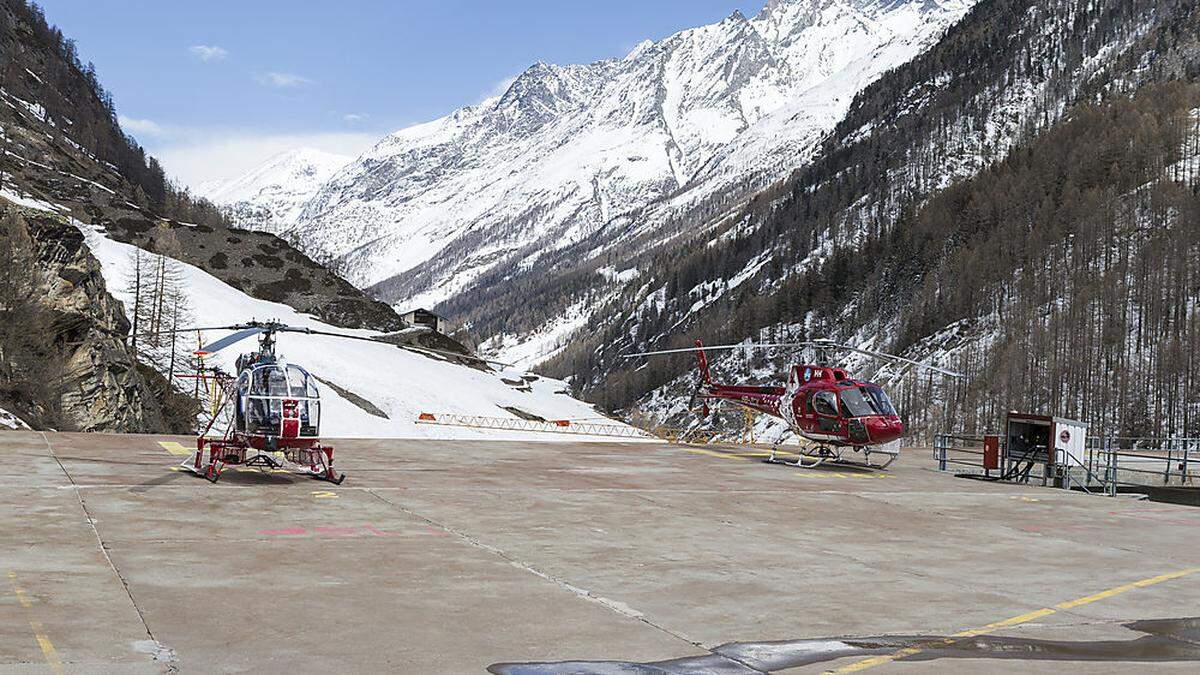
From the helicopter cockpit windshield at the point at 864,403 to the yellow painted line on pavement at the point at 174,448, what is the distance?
747 inches

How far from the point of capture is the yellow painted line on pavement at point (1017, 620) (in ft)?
32.5

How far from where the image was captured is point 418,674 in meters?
9.03

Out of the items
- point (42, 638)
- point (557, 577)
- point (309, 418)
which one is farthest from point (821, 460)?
point (42, 638)

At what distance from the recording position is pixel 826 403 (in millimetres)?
31984

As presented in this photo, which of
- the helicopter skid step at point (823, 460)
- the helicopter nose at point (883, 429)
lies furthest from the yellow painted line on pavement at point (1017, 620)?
the helicopter skid step at point (823, 460)

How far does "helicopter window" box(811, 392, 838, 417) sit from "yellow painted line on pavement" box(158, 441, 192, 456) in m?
18.3

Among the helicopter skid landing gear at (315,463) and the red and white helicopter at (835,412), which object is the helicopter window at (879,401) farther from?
the helicopter skid landing gear at (315,463)

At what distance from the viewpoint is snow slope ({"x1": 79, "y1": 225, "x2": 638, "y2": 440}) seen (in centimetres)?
5197

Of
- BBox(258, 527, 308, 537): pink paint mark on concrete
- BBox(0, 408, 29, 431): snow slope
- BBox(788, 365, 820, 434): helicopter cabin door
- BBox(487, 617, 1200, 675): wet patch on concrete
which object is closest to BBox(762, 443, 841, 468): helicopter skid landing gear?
BBox(788, 365, 820, 434): helicopter cabin door

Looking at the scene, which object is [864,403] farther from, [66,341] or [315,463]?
[66,341]

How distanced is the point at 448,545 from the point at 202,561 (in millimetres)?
3742

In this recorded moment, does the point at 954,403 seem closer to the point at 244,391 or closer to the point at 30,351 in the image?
the point at 30,351

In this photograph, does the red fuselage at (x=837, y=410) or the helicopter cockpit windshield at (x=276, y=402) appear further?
the red fuselage at (x=837, y=410)

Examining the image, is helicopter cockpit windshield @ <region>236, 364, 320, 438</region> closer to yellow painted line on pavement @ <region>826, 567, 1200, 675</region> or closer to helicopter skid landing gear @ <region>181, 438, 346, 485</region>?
helicopter skid landing gear @ <region>181, 438, 346, 485</region>
